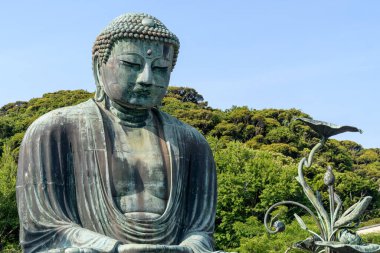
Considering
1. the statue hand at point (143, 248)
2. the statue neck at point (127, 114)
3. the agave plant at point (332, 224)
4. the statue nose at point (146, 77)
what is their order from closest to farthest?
1. the statue hand at point (143, 248)
2. the statue nose at point (146, 77)
3. the statue neck at point (127, 114)
4. the agave plant at point (332, 224)

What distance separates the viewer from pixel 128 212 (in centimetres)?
980

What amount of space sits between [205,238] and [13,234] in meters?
32.2

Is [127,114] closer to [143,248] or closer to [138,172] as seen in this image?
[138,172]

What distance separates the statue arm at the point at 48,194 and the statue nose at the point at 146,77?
0.93 m

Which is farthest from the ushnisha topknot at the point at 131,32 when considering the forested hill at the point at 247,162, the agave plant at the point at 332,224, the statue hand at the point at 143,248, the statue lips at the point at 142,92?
the forested hill at the point at 247,162

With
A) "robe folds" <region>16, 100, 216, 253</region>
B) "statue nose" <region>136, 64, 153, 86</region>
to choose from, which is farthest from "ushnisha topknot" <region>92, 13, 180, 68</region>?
"robe folds" <region>16, 100, 216, 253</region>

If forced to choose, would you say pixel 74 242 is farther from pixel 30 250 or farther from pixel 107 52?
pixel 107 52

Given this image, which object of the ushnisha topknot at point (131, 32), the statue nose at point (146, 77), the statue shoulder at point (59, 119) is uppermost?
the ushnisha topknot at point (131, 32)

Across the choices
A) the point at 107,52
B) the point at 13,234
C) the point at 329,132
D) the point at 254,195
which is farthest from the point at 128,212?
the point at 254,195

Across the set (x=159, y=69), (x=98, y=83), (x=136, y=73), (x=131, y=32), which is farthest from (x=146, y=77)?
(x=98, y=83)

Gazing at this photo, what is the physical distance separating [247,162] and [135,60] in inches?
1521

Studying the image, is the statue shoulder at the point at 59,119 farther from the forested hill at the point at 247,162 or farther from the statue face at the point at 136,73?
the forested hill at the point at 247,162

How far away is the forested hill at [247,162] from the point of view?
41.3m

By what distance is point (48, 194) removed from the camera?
32.2 ft
